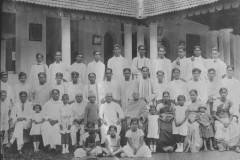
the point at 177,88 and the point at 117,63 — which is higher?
the point at 117,63

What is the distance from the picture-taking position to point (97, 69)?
5949 mm

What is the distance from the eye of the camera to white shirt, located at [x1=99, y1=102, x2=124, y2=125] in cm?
588

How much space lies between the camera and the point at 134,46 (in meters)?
6.02

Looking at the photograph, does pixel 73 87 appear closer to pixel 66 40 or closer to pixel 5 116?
pixel 66 40

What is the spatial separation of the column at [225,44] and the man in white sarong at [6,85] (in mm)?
2492

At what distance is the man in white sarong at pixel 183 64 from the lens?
607cm

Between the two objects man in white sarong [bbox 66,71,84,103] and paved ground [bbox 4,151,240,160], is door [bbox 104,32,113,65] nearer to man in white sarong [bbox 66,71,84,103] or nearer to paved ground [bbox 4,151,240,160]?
man in white sarong [bbox 66,71,84,103]

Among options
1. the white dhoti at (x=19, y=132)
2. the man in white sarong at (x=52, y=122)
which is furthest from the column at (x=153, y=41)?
the white dhoti at (x=19, y=132)

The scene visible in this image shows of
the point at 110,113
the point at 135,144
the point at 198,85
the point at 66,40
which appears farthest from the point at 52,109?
the point at 198,85

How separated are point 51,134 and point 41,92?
1.64 feet

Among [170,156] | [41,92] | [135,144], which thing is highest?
[41,92]

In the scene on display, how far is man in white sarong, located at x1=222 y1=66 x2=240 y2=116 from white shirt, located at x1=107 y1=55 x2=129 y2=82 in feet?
3.99

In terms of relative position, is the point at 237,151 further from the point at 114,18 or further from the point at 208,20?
the point at 114,18

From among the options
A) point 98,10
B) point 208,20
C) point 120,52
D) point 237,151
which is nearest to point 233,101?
point 237,151
